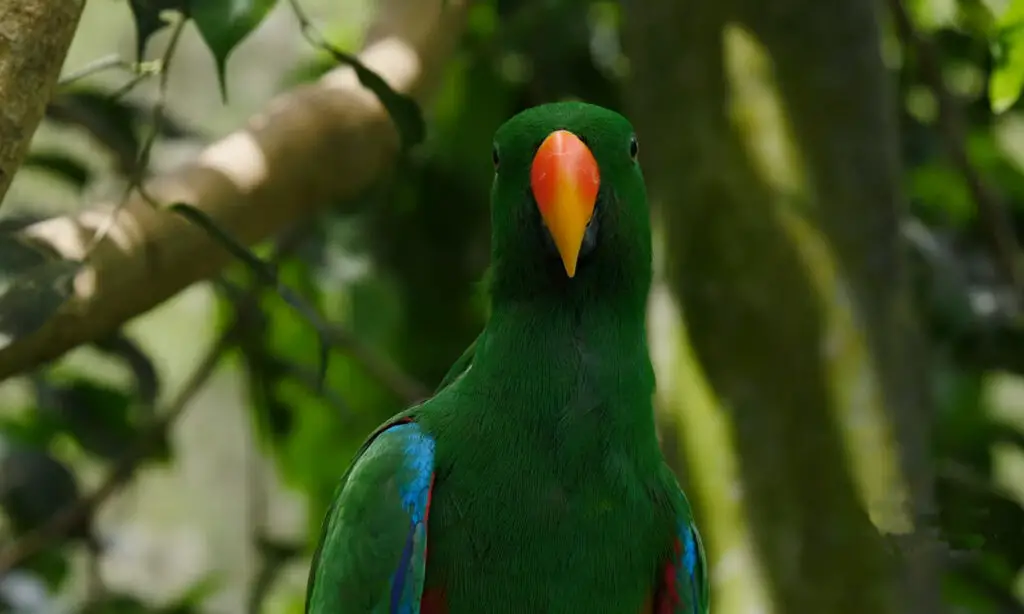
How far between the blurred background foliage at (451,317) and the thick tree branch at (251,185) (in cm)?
14

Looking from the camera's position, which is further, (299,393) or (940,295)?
(299,393)

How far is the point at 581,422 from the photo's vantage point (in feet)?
3.15

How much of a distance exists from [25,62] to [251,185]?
1.34 feet

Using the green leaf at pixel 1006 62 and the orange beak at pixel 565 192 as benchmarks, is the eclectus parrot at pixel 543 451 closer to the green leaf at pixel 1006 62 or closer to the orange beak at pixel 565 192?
the orange beak at pixel 565 192

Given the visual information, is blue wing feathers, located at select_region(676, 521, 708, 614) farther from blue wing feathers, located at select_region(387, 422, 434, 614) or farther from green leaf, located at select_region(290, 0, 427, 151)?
green leaf, located at select_region(290, 0, 427, 151)

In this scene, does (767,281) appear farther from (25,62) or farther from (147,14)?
(25,62)

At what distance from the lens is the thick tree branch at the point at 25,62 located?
2.72ft

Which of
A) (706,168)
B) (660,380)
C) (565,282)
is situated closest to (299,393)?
(660,380)

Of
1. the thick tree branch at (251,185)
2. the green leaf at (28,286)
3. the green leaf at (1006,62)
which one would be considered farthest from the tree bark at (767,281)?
the green leaf at (28,286)

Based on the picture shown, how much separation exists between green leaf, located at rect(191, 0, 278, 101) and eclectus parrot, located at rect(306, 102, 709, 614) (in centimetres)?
22

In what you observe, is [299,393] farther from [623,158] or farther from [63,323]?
[623,158]

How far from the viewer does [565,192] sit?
0.91 metres

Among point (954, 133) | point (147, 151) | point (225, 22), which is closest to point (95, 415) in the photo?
point (147, 151)

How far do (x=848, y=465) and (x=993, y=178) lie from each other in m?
0.84
